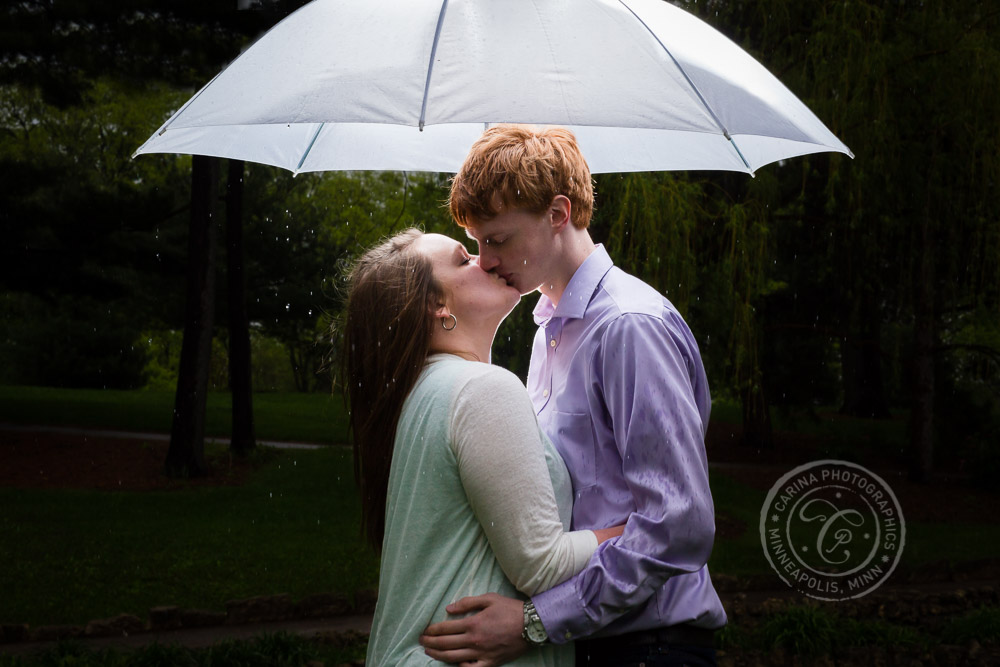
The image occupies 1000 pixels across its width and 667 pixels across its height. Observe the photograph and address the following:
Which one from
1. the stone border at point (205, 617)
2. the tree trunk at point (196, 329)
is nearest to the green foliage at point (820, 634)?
the stone border at point (205, 617)

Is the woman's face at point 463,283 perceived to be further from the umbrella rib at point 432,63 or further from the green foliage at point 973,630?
the green foliage at point 973,630

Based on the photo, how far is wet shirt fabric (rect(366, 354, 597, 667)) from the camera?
74.4 inches

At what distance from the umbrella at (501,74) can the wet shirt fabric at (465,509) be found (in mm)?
590

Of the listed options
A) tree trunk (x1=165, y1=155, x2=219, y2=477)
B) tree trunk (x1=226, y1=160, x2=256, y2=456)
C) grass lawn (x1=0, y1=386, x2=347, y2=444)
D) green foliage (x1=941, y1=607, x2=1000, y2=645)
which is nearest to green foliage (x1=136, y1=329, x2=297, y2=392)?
grass lawn (x1=0, y1=386, x2=347, y2=444)

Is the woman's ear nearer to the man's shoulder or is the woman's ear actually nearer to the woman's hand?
the man's shoulder

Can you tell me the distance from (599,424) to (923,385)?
1262cm

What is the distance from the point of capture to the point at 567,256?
7.58 feet

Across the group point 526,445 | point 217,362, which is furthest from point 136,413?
point 526,445

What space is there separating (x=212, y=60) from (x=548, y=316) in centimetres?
948

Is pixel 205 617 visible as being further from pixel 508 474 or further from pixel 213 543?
pixel 508 474

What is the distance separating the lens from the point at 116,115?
2252 cm

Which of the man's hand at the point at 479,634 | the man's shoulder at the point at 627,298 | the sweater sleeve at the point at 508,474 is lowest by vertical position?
the man's hand at the point at 479,634

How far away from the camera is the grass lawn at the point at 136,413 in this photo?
16750mm

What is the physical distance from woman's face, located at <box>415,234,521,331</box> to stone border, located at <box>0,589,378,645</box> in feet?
17.2
